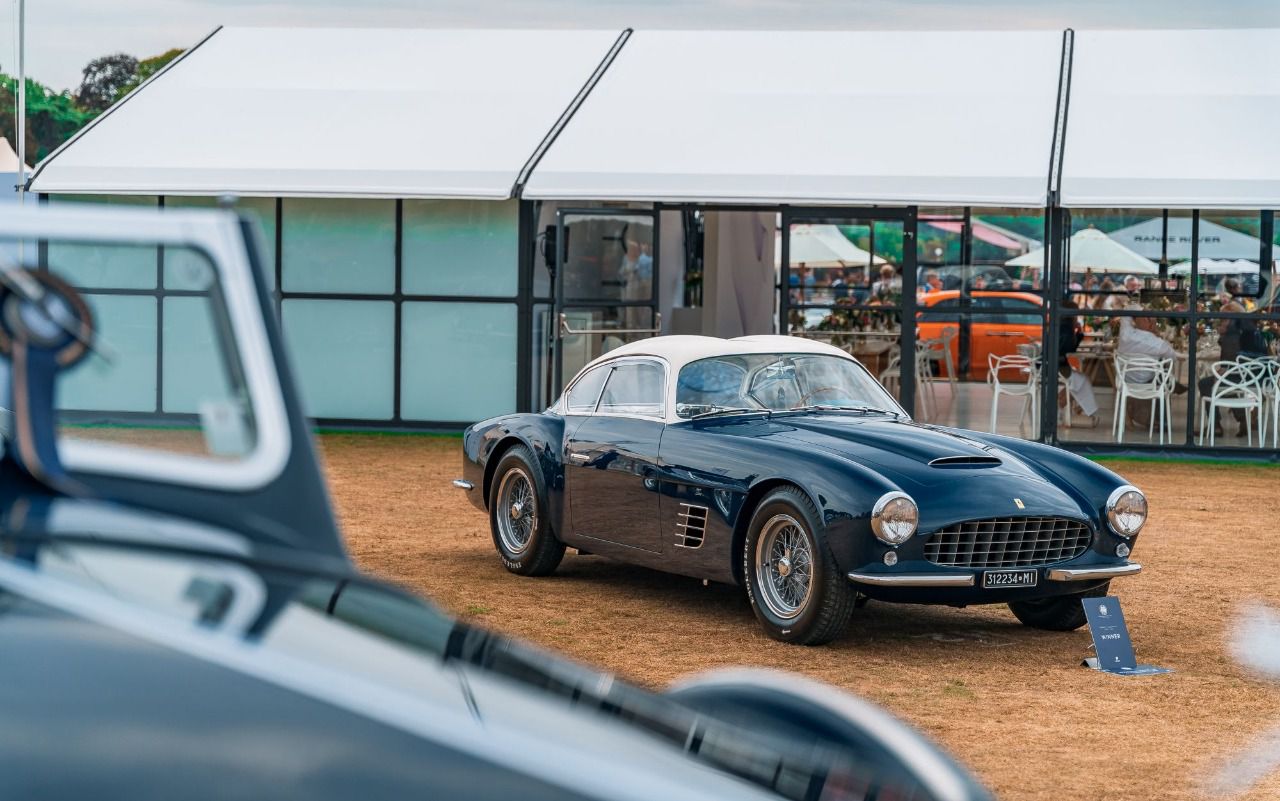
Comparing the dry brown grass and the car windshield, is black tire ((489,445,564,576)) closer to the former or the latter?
the dry brown grass

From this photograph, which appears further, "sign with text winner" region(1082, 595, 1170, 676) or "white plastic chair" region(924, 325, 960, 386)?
"white plastic chair" region(924, 325, 960, 386)

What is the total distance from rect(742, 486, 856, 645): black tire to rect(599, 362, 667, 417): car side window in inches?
49.6

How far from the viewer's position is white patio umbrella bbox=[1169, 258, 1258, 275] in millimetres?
17828

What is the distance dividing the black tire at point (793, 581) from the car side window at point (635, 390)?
1.26 metres

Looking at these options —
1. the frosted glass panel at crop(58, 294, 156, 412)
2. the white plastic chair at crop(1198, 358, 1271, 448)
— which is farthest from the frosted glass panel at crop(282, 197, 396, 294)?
the frosted glass panel at crop(58, 294, 156, 412)

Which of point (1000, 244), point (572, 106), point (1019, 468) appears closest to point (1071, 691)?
point (1019, 468)

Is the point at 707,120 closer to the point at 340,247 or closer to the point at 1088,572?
the point at 340,247

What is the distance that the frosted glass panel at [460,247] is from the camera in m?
19.2

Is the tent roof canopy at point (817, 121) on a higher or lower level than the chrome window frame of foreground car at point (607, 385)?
higher

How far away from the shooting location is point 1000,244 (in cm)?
1880

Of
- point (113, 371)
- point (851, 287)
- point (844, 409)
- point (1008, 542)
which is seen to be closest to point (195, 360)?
point (113, 371)

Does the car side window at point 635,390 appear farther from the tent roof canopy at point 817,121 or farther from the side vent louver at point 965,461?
the tent roof canopy at point 817,121

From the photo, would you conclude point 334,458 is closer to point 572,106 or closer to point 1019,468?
point 572,106

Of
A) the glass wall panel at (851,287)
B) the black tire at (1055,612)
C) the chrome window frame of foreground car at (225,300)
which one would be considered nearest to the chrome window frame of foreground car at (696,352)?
the black tire at (1055,612)
